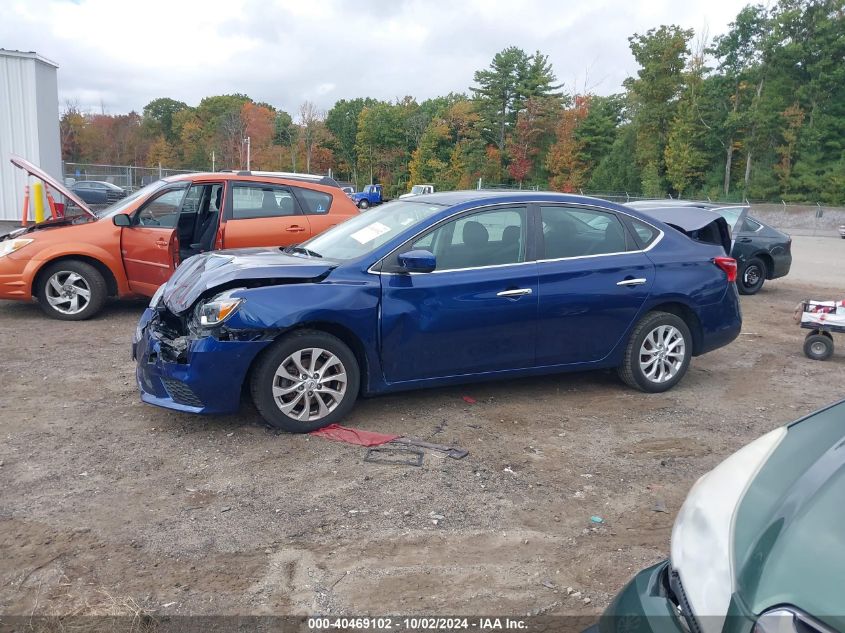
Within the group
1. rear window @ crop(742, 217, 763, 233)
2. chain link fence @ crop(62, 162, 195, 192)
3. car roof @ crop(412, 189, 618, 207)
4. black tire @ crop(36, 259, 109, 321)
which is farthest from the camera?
chain link fence @ crop(62, 162, 195, 192)

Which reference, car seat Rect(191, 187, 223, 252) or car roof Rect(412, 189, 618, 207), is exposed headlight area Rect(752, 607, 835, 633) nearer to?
car roof Rect(412, 189, 618, 207)

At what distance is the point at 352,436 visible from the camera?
193 inches

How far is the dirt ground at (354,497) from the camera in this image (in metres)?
3.19

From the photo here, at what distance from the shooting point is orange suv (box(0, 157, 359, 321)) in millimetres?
8086

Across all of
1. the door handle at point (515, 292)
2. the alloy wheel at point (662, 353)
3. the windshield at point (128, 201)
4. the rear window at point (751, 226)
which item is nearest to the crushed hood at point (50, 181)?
the windshield at point (128, 201)

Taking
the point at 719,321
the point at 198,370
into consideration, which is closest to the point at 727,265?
the point at 719,321

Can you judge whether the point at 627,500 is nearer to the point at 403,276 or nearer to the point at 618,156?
the point at 403,276

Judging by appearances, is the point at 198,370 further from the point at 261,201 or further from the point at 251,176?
the point at 251,176

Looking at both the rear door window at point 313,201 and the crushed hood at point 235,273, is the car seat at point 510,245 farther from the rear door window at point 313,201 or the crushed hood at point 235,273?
the rear door window at point 313,201

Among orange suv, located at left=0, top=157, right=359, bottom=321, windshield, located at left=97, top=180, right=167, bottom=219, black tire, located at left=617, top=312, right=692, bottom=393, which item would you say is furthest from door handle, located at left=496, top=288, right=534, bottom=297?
windshield, located at left=97, top=180, right=167, bottom=219

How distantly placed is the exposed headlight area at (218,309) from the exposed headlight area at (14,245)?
174 inches

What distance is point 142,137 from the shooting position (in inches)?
3600

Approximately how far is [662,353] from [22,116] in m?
15.1

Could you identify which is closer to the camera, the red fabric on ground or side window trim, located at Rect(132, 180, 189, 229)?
the red fabric on ground
